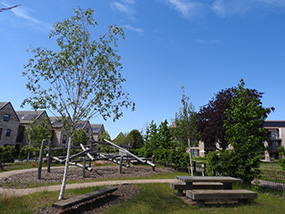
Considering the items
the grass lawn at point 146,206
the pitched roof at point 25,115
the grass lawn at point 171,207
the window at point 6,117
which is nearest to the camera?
the grass lawn at point 146,206

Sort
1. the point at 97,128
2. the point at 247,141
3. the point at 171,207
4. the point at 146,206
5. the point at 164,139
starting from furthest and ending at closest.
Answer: the point at 97,128
the point at 164,139
the point at 247,141
the point at 171,207
the point at 146,206

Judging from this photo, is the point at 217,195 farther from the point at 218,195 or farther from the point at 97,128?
the point at 97,128

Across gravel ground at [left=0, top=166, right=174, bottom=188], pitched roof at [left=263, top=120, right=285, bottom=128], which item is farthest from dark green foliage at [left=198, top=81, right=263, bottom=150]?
pitched roof at [left=263, top=120, right=285, bottom=128]

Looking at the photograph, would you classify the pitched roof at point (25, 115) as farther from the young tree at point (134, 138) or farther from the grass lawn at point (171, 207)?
the grass lawn at point (171, 207)

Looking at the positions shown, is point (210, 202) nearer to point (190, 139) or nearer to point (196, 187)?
point (196, 187)

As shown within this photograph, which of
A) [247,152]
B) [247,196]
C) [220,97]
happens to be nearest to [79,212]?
[247,196]

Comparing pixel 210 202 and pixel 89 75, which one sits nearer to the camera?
pixel 210 202

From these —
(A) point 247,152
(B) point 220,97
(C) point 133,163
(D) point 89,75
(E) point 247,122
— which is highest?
(B) point 220,97

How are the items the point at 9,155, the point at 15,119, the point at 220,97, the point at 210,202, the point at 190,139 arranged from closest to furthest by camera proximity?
the point at 210,202, the point at 190,139, the point at 9,155, the point at 220,97, the point at 15,119

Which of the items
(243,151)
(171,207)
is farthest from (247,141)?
(171,207)

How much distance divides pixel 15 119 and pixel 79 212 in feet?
117

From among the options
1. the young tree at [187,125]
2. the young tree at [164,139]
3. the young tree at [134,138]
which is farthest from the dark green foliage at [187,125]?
the young tree at [134,138]

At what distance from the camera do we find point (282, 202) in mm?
8305

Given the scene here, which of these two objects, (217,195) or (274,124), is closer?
(217,195)
